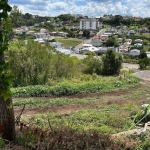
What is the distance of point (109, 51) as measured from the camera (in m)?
20.5

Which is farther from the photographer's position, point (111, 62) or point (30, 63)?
point (111, 62)

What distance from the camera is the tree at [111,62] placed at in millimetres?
20375

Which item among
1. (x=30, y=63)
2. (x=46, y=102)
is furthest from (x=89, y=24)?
(x=46, y=102)

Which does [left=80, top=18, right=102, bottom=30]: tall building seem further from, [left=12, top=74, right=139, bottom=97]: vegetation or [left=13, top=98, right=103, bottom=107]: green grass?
[left=13, top=98, right=103, bottom=107]: green grass

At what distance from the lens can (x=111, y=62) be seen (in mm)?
20453

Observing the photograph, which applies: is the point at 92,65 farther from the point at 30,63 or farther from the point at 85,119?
the point at 85,119

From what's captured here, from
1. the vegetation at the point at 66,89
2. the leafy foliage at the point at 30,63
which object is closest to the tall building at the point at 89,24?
the leafy foliage at the point at 30,63

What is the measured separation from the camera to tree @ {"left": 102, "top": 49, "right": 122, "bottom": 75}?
20.4 meters

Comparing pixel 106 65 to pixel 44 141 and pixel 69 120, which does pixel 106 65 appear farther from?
pixel 44 141

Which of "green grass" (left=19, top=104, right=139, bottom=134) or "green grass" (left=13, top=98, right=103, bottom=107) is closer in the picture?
"green grass" (left=19, top=104, right=139, bottom=134)

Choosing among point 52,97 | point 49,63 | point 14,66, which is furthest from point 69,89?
point 14,66

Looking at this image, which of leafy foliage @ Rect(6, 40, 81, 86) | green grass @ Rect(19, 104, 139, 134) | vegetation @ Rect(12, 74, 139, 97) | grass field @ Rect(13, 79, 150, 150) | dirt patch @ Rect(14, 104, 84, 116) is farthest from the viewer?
leafy foliage @ Rect(6, 40, 81, 86)

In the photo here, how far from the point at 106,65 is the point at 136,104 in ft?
32.1

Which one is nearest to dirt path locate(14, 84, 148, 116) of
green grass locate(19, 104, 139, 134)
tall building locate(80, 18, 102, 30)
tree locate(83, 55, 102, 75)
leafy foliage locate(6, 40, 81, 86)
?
green grass locate(19, 104, 139, 134)
